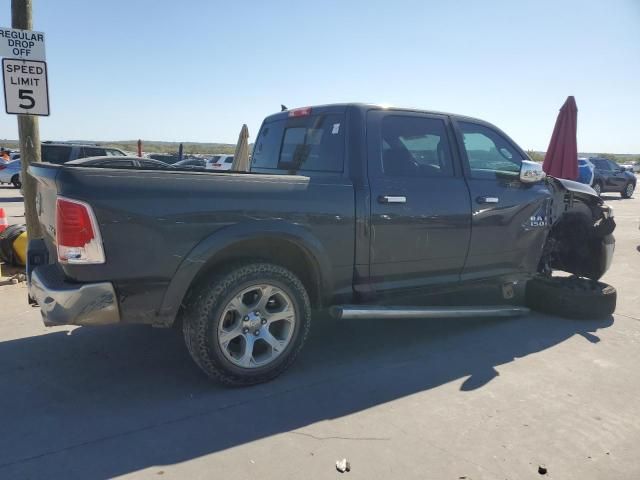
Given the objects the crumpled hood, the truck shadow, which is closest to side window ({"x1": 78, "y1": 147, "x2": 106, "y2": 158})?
the truck shadow

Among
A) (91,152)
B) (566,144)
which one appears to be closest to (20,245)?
(566,144)

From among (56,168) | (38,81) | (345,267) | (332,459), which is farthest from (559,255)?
(38,81)

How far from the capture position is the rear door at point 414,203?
409 centimetres

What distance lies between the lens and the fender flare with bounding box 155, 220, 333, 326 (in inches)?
129

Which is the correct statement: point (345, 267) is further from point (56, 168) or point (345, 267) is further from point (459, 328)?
point (56, 168)

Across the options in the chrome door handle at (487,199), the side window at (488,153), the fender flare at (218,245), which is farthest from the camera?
the side window at (488,153)

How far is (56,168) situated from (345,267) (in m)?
2.03

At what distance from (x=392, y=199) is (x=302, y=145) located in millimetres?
1037

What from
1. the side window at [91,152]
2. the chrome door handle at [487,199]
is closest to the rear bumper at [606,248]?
the chrome door handle at [487,199]

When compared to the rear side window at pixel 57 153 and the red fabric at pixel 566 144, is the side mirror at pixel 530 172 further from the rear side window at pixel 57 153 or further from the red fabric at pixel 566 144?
the rear side window at pixel 57 153

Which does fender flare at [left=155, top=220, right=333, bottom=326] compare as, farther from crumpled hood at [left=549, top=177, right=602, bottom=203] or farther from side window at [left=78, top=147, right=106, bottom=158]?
side window at [left=78, top=147, right=106, bottom=158]

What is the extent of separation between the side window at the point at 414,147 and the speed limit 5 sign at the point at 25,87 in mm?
3794

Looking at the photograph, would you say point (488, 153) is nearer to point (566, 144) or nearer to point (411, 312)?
point (411, 312)

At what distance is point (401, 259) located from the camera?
424 cm
